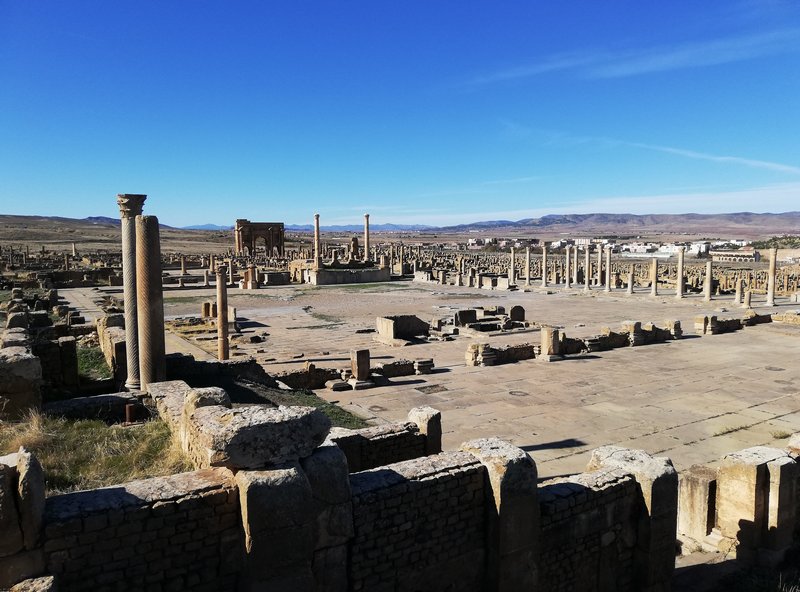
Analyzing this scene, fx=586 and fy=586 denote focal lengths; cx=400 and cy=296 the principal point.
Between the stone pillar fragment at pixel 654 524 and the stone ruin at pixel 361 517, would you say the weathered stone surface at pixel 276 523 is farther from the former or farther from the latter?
the stone pillar fragment at pixel 654 524

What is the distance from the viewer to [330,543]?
16.2 feet

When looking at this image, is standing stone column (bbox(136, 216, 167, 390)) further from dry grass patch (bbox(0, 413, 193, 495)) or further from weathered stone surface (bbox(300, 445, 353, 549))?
weathered stone surface (bbox(300, 445, 353, 549))

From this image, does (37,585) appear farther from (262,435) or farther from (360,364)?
(360,364)

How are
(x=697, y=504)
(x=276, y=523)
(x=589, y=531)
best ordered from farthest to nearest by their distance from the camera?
(x=697, y=504)
(x=589, y=531)
(x=276, y=523)

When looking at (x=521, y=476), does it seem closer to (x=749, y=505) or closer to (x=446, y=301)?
(x=749, y=505)

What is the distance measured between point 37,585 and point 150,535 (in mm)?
744

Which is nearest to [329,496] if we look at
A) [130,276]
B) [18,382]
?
[18,382]

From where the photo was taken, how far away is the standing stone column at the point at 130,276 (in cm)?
1179

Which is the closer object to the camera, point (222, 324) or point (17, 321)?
point (17, 321)

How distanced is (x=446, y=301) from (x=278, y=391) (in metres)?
27.1

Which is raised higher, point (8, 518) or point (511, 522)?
point (8, 518)

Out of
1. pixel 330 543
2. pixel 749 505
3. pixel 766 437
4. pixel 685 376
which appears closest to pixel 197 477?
pixel 330 543

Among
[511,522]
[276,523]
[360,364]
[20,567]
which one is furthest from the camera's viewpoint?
[360,364]

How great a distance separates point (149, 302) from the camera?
1138 cm
